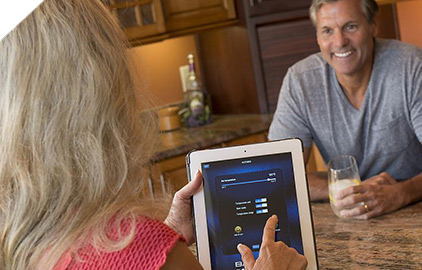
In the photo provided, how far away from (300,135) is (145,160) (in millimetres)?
1271

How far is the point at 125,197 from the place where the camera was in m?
1.01

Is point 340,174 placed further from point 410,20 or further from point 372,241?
point 410,20

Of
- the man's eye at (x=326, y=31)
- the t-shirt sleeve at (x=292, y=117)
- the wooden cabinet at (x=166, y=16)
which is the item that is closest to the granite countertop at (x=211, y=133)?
the wooden cabinet at (x=166, y=16)

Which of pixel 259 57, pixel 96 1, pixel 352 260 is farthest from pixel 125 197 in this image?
pixel 259 57

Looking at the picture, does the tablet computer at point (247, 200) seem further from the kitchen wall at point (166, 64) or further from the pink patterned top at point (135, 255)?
the kitchen wall at point (166, 64)

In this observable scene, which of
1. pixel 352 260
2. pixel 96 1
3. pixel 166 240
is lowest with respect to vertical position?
pixel 352 260

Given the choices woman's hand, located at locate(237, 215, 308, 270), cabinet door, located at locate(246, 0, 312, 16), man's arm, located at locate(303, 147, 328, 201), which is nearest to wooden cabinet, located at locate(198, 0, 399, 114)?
cabinet door, located at locate(246, 0, 312, 16)

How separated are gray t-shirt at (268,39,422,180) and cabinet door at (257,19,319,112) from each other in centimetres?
97

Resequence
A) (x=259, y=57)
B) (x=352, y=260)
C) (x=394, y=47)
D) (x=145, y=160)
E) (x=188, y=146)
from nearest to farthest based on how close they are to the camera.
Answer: (x=145, y=160) < (x=352, y=260) < (x=394, y=47) < (x=188, y=146) < (x=259, y=57)

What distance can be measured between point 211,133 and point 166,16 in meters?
0.59

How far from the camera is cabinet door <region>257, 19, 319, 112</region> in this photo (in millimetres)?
3289

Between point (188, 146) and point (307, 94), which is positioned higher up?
point (307, 94)

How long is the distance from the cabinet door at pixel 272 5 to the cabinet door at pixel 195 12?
0.33 ft

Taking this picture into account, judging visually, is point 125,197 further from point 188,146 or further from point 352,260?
point 188,146
